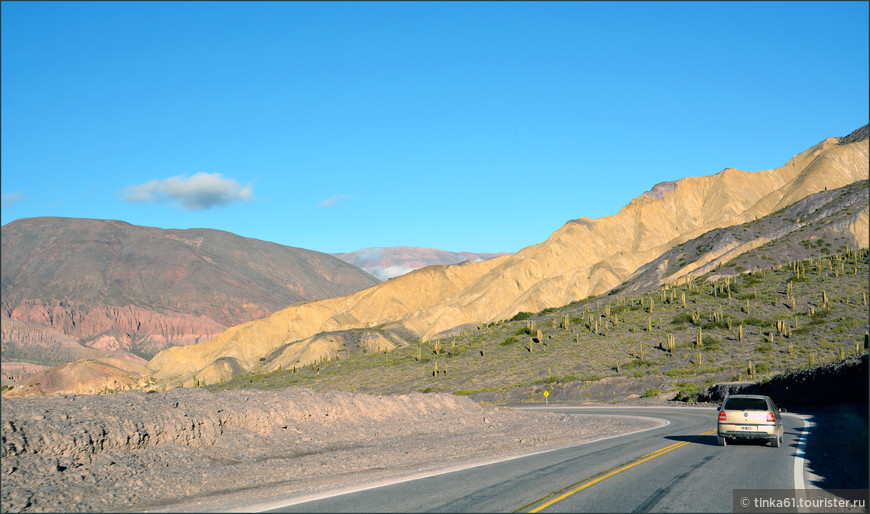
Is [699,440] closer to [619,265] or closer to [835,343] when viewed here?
[835,343]

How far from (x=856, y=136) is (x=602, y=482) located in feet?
530

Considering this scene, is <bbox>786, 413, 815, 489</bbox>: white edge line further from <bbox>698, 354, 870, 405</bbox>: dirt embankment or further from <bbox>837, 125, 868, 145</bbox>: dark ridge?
<bbox>837, 125, 868, 145</bbox>: dark ridge

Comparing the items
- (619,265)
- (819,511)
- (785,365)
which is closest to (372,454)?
(819,511)

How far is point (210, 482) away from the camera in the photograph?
1491 centimetres

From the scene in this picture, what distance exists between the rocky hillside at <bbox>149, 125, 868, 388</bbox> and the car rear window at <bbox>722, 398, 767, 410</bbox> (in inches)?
3936

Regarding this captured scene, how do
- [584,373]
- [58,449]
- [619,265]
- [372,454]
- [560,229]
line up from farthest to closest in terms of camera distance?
1. [560,229]
2. [619,265]
3. [584,373]
4. [372,454]
5. [58,449]

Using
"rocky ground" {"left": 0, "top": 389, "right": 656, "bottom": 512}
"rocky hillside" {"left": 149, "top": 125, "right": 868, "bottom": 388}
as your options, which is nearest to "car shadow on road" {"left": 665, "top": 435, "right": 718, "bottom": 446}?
"rocky ground" {"left": 0, "top": 389, "right": 656, "bottom": 512}

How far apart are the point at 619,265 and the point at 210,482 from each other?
117 meters

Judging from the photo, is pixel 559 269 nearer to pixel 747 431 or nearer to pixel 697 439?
pixel 697 439

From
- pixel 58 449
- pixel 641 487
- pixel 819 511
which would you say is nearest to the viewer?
pixel 819 511

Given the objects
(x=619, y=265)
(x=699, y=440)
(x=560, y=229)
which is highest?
(x=560, y=229)


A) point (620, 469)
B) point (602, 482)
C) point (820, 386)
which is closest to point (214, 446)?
point (620, 469)

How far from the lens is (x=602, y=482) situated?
13.0 m

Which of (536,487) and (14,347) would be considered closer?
(536,487)
